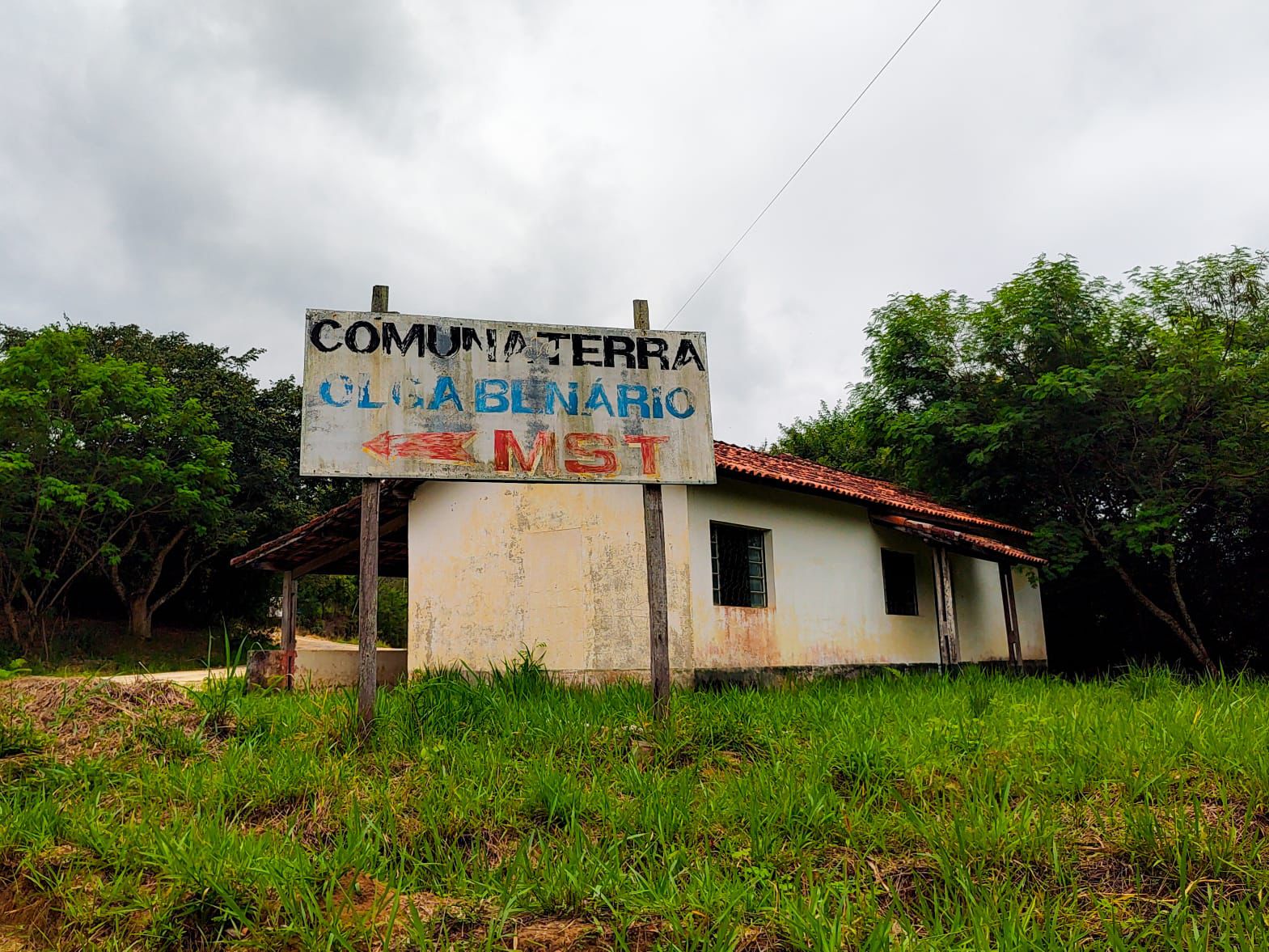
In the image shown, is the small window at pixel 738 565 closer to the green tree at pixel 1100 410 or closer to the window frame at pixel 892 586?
the window frame at pixel 892 586

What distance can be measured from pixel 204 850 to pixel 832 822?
121 inches

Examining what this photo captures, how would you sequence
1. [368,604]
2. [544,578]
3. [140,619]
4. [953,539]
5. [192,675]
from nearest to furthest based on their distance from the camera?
1. [368,604]
2. [544,578]
3. [953,539]
4. [192,675]
5. [140,619]

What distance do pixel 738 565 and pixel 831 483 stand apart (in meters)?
2.62

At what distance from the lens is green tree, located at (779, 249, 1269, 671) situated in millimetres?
13766

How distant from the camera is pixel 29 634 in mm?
21594

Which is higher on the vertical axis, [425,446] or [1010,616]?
[425,446]

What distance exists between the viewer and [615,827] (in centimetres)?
476

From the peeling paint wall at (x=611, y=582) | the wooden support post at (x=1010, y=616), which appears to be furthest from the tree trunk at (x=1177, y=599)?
the peeling paint wall at (x=611, y=582)

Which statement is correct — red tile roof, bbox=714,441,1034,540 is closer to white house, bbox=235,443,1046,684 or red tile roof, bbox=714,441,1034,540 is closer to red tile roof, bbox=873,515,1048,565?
white house, bbox=235,443,1046,684

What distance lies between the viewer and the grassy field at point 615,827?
12.5ft

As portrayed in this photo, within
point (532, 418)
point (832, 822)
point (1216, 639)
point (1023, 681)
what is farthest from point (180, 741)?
point (1216, 639)

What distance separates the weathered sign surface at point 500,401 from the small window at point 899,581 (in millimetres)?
7406

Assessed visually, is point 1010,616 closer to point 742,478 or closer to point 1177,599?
point 1177,599

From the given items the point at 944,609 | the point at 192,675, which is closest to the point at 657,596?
the point at 944,609
